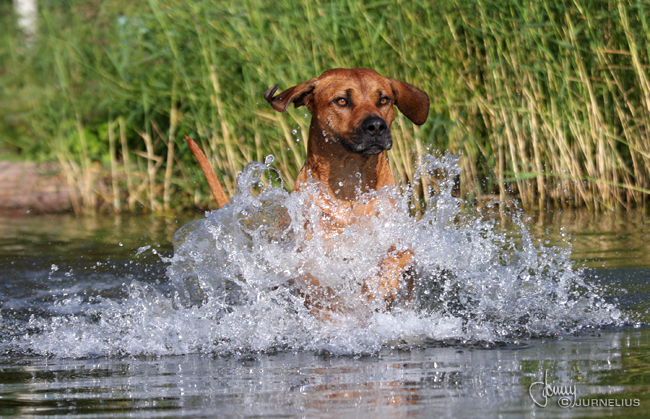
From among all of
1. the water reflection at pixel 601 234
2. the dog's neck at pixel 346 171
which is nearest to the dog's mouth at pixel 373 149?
the dog's neck at pixel 346 171

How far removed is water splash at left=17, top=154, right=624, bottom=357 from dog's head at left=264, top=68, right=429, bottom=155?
33 centimetres

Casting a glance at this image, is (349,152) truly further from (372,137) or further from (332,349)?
(332,349)

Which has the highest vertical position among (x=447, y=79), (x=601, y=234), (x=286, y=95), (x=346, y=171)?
(x=447, y=79)

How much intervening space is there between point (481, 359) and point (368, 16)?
4.92 metres

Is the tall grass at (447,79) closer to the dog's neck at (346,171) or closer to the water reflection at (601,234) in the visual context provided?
the water reflection at (601,234)

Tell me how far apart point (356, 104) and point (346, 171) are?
384 mm

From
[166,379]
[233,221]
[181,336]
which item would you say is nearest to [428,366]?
[166,379]

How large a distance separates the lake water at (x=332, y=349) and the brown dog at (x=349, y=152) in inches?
9.4

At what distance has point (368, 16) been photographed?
7.56m

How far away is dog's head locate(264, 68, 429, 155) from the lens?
4.38 m

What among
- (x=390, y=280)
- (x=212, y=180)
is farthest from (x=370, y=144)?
(x=212, y=180)

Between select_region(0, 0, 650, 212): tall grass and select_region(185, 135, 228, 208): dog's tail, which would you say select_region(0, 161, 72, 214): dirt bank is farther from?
select_region(185, 135, 228, 208): dog's tail

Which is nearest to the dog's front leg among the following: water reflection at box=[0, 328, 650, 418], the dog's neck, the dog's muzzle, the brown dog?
the brown dog

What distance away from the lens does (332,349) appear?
358 cm
